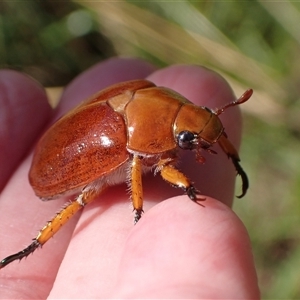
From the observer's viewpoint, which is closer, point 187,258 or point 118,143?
point 187,258

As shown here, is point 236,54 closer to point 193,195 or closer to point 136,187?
point 136,187

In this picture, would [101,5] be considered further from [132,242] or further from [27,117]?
[132,242]

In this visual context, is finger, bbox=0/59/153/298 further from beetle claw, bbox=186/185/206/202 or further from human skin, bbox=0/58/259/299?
beetle claw, bbox=186/185/206/202

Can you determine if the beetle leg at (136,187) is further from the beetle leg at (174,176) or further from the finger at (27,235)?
the finger at (27,235)

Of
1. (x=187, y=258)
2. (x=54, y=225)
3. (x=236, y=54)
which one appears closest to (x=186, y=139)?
(x=54, y=225)

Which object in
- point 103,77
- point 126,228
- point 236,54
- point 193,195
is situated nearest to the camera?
point 193,195

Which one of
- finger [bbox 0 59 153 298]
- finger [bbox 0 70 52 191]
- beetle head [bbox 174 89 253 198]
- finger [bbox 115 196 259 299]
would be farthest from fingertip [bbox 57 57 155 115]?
finger [bbox 115 196 259 299]

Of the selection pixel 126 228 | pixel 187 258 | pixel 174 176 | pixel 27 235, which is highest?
pixel 187 258
